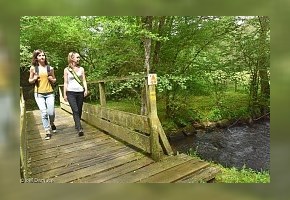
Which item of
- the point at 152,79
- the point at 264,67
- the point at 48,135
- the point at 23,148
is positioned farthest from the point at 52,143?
the point at 264,67

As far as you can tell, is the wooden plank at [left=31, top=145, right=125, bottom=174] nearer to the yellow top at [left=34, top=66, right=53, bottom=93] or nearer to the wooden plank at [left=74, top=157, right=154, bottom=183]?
the wooden plank at [left=74, top=157, right=154, bottom=183]

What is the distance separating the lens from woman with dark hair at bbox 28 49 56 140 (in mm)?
2176

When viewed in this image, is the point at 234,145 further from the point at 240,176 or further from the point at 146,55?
the point at 146,55

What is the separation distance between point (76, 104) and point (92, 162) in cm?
42

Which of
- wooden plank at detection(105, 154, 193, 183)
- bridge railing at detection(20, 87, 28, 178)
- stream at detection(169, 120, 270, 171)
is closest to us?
bridge railing at detection(20, 87, 28, 178)

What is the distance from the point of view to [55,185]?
6.93 ft

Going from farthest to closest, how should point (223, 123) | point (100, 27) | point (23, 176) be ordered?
point (223, 123)
point (100, 27)
point (23, 176)

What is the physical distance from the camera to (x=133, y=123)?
226 cm

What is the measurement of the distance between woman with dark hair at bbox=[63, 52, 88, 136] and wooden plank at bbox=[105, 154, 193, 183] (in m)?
Answer: 0.47

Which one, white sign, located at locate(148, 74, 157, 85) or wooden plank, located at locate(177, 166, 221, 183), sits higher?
white sign, located at locate(148, 74, 157, 85)

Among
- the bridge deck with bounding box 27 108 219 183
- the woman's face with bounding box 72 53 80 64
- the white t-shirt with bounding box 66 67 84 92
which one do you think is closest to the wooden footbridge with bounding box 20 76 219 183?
the bridge deck with bounding box 27 108 219 183
